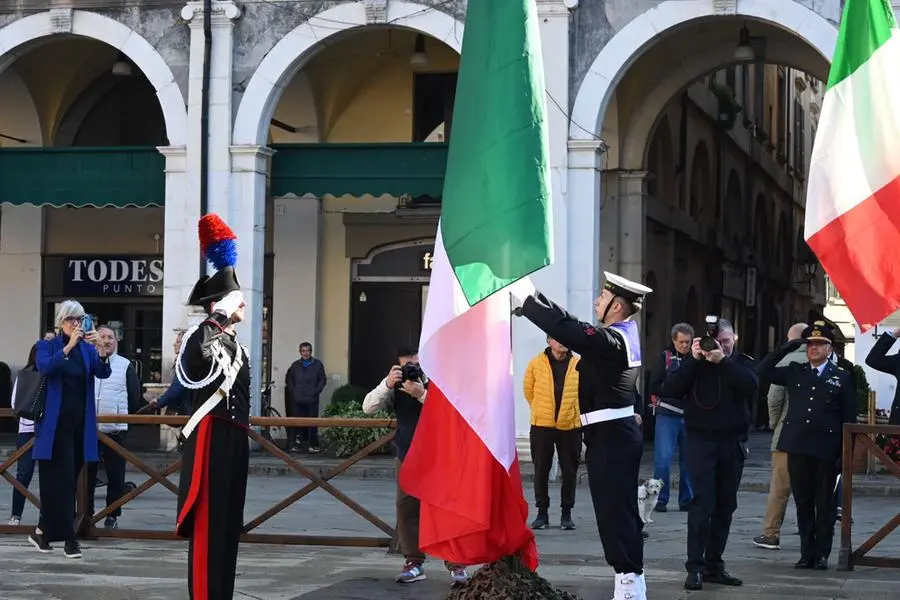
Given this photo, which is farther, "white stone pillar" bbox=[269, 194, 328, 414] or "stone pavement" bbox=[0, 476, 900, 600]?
"white stone pillar" bbox=[269, 194, 328, 414]

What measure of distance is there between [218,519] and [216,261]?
134 cm

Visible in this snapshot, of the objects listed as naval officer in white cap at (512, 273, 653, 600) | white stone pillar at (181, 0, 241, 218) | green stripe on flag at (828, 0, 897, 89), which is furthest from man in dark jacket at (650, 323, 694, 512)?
white stone pillar at (181, 0, 241, 218)

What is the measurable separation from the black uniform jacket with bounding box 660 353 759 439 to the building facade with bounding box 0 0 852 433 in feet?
30.5

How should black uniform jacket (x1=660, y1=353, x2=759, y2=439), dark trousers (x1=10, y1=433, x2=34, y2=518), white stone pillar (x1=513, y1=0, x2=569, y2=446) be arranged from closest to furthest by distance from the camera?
1. black uniform jacket (x1=660, y1=353, x2=759, y2=439)
2. dark trousers (x1=10, y1=433, x2=34, y2=518)
3. white stone pillar (x1=513, y1=0, x2=569, y2=446)

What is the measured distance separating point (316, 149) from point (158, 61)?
241 centimetres

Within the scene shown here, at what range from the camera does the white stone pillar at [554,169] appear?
64.8ft

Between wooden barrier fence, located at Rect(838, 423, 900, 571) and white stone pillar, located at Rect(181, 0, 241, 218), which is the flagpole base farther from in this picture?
white stone pillar, located at Rect(181, 0, 241, 218)

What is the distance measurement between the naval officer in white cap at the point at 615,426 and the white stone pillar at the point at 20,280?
18382mm

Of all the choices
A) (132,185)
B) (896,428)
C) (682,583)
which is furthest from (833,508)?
(132,185)

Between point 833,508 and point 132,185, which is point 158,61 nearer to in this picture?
point 132,185

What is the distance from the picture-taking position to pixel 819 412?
11.2m

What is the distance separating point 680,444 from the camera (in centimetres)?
1487

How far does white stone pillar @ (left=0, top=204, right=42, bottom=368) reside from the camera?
25.5 meters

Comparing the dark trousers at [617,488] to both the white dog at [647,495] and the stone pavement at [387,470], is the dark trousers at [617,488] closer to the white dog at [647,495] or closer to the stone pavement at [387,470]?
the white dog at [647,495]
